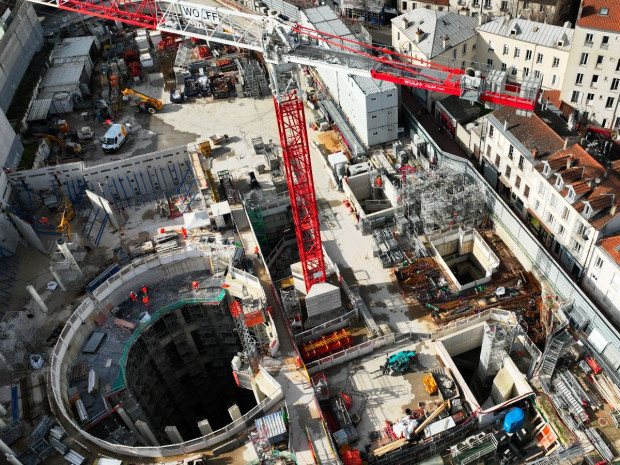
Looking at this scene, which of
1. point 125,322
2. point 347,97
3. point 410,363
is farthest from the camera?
point 347,97

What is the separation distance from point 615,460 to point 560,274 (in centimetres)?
1861

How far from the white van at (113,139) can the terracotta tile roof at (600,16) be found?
229 ft

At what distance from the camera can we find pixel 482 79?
49906 millimetres

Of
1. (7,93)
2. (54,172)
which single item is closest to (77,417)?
(54,172)

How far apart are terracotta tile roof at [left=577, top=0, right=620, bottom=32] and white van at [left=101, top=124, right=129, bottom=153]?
229 feet

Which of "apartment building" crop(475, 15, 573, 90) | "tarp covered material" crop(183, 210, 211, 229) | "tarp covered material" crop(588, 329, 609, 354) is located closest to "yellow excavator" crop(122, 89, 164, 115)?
"tarp covered material" crop(183, 210, 211, 229)

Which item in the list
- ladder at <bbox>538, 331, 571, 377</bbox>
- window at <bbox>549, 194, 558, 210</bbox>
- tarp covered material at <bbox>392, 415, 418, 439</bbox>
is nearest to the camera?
tarp covered material at <bbox>392, 415, 418, 439</bbox>

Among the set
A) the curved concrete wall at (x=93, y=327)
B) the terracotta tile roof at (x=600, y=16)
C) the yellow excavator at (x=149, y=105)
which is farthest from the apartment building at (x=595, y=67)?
the yellow excavator at (x=149, y=105)

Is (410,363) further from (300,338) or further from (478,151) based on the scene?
(478,151)

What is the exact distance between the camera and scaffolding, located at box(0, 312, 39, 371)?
173 feet

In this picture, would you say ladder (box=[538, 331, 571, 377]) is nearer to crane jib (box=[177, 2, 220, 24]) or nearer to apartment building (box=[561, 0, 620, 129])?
apartment building (box=[561, 0, 620, 129])

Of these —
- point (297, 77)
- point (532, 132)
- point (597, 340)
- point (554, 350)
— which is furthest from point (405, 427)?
point (532, 132)

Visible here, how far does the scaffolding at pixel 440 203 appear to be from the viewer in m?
66.2

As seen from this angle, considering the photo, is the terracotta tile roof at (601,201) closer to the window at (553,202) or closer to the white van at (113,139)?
the window at (553,202)
